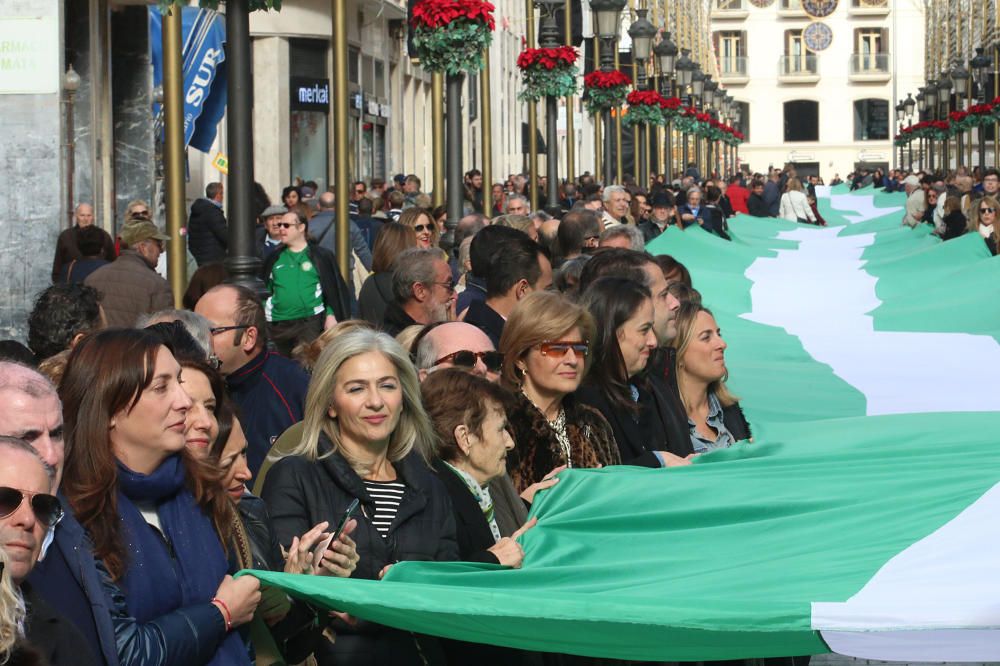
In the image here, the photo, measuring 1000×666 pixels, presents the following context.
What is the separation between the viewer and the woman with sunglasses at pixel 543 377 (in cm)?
721

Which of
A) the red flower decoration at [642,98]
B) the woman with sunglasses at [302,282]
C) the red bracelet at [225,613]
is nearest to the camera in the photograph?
the red bracelet at [225,613]

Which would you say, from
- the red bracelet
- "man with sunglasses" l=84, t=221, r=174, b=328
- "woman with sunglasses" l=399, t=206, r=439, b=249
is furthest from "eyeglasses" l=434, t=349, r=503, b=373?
"woman with sunglasses" l=399, t=206, r=439, b=249

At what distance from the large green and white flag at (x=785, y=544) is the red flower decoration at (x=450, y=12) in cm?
640

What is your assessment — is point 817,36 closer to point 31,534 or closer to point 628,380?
point 628,380

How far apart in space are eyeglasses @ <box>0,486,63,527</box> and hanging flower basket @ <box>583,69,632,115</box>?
27713 millimetres

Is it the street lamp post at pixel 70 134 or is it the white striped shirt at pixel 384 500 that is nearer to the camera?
the white striped shirt at pixel 384 500

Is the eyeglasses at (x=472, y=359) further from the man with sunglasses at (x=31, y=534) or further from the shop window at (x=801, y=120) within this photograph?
the shop window at (x=801, y=120)

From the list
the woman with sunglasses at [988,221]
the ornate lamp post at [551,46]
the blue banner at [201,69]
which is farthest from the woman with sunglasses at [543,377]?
the ornate lamp post at [551,46]

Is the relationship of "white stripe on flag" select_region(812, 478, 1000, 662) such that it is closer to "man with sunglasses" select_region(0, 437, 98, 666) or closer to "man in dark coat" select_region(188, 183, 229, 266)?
"man with sunglasses" select_region(0, 437, 98, 666)

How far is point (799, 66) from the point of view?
114500 mm

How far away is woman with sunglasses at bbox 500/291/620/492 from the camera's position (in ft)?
23.7

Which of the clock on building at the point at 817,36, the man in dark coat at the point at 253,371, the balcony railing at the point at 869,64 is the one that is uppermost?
the clock on building at the point at 817,36

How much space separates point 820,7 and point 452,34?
99.0m

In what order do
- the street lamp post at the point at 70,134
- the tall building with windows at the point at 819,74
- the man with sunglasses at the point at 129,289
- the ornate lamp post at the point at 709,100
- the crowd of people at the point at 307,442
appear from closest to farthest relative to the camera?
the crowd of people at the point at 307,442 < the man with sunglasses at the point at 129,289 < the street lamp post at the point at 70,134 < the ornate lamp post at the point at 709,100 < the tall building with windows at the point at 819,74
